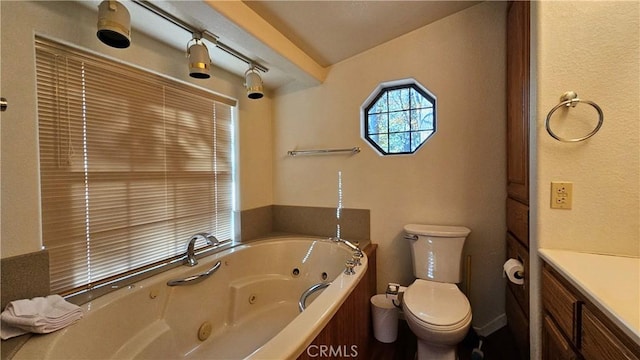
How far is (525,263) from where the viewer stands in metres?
1.36

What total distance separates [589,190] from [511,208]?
605mm

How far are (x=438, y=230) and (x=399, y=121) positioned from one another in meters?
0.99

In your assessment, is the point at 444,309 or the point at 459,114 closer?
the point at 444,309

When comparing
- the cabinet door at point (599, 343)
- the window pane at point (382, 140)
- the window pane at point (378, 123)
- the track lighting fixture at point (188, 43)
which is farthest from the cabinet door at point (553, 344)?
the track lighting fixture at point (188, 43)

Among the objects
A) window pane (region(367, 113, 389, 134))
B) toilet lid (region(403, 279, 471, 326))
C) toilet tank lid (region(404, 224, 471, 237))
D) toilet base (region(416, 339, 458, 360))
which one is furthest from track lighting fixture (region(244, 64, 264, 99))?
toilet base (region(416, 339, 458, 360))

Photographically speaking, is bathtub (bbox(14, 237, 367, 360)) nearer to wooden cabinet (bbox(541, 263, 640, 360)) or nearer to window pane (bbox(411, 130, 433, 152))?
wooden cabinet (bbox(541, 263, 640, 360))

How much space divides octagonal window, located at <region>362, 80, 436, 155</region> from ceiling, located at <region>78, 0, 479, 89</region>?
44 centimetres

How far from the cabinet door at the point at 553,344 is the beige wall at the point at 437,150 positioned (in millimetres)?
859

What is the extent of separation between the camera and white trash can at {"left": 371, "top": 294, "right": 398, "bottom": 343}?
6.11 feet

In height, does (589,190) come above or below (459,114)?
below

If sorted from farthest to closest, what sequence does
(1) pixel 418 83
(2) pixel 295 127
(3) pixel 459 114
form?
(2) pixel 295 127 → (1) pixel 418 83 → (3) pixel 459 114

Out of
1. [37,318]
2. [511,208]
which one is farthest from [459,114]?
[37,318]

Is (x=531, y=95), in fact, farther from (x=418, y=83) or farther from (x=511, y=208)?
(x=418, y=83)

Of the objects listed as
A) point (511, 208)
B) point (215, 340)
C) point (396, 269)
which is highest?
point (511, 208)
